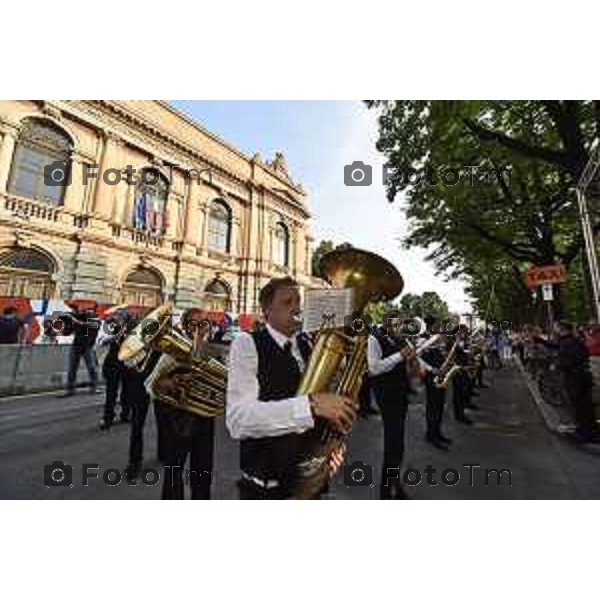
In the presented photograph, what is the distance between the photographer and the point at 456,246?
10.8m

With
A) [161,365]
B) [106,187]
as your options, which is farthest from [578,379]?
[106,187]

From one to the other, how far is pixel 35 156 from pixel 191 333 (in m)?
4.84

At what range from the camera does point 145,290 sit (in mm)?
4508

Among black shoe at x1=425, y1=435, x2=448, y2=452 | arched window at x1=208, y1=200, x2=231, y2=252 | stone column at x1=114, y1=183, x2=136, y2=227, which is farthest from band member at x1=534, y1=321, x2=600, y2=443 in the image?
stone column at x1=114, y1=183, x2=136, y2=227

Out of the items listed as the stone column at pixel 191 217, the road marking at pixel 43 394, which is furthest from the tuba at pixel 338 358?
the road marking at pixel 43 394

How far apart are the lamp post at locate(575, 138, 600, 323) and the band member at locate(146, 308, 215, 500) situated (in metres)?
4.19

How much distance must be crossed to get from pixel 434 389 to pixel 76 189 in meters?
4.52

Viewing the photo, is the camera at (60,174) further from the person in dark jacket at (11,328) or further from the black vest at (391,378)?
the black vest at (391,378)

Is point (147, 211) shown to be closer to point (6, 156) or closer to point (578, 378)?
point (6, 156)

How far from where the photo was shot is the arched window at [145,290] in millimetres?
4469

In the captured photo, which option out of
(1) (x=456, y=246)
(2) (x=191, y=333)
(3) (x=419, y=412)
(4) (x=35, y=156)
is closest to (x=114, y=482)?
(2) (x=191, y=333)
